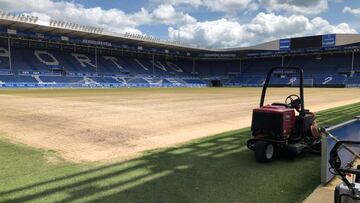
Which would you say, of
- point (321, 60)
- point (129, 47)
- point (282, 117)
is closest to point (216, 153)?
point (282, 117)

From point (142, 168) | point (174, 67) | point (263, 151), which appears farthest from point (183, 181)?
point (174, 67)

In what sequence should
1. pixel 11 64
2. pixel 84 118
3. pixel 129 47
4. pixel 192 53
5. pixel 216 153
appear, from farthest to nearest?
pixel 192 53
pixel 129 47
pixel 11 64
pixel 84 118
pixel 216 153

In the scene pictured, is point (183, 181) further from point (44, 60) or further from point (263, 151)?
point (44, 60)

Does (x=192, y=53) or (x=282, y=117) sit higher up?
(x=192, y=53)

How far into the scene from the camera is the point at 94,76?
6538 cm

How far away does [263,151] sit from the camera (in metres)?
6.50

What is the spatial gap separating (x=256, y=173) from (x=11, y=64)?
59.2m

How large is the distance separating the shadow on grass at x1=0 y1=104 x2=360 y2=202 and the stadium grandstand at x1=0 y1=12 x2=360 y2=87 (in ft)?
169

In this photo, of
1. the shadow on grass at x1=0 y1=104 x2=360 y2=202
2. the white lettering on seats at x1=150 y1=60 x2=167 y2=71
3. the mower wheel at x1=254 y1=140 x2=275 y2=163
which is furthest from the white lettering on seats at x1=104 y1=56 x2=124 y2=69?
the mower wheel at x1=254 y1=140 x2=275 y2=163

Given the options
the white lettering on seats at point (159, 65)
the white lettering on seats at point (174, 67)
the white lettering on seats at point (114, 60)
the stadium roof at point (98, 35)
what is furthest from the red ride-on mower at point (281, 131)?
the white lettering on seats at point (174, 67)

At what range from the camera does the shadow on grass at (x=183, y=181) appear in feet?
15.7

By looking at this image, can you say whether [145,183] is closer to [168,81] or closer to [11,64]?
[11,64]

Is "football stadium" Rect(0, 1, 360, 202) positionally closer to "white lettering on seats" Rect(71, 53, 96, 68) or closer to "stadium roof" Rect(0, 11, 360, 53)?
"stadium roof" Rect(0, 11, 360, 53)

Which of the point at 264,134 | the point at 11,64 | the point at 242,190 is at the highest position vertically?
the point at 11,64
